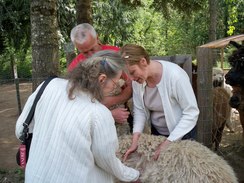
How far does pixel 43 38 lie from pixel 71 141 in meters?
2.54

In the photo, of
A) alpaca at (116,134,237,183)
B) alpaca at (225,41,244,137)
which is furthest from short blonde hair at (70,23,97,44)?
alpaca at (225,41,244,137)

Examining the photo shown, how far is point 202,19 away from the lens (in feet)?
82.7

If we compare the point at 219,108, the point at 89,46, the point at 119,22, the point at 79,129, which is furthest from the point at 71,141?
the point at 119,22

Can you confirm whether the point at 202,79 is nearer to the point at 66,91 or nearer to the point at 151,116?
the point at 151,116

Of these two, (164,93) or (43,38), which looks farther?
(43,38)

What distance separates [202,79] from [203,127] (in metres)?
0.51

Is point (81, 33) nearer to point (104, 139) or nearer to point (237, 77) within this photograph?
point (237, 77)

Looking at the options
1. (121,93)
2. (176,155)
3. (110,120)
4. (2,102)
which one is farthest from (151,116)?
(2,102)

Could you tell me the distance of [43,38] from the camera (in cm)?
400

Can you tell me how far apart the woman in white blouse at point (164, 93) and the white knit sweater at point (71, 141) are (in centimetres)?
80

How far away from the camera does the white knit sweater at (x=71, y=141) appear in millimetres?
1674

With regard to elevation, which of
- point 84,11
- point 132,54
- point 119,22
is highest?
point 119,22

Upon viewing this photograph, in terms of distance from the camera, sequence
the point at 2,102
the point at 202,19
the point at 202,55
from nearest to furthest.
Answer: the point at 202,55
the point at 2,102
the point at 202,19

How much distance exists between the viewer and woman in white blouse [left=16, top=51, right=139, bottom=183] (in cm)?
168
